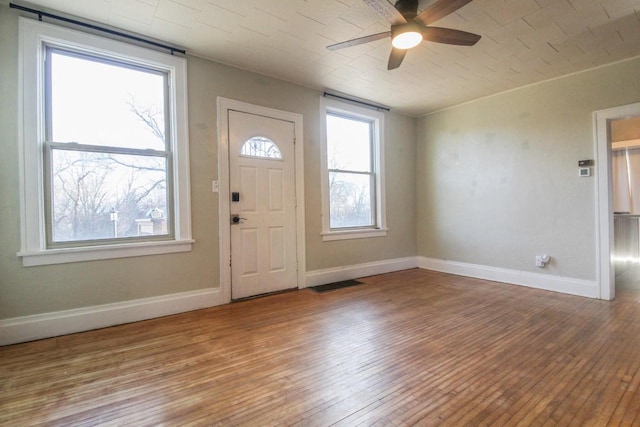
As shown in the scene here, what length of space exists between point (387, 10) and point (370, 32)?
0.77 m

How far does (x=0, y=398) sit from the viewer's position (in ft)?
5.64

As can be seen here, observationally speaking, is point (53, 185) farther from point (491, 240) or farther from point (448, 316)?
point (491, 240)

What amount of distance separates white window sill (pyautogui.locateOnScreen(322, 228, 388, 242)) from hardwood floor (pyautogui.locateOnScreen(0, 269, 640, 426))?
129 cm

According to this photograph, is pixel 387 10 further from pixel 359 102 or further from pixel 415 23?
pixel 359 102

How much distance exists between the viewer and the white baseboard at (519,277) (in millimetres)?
3572

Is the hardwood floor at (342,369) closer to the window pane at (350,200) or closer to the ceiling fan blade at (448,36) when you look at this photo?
the window pane at (350,200)

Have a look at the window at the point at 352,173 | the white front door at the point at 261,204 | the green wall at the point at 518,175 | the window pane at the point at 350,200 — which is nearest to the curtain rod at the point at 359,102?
the window at the point at 352,173

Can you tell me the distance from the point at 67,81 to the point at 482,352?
412 cm

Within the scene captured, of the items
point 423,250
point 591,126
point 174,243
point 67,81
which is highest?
point 67,81

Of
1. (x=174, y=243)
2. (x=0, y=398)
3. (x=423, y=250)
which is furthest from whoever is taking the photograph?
(x=423, y=250)

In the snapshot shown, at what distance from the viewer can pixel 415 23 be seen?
2260 mm

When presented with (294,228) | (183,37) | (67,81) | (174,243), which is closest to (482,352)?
(294,228)

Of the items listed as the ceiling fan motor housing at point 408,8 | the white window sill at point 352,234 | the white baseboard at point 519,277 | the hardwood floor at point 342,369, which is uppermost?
the ceiling fan motor housing at point 408,8

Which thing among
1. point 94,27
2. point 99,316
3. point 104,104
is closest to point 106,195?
point 104,104
